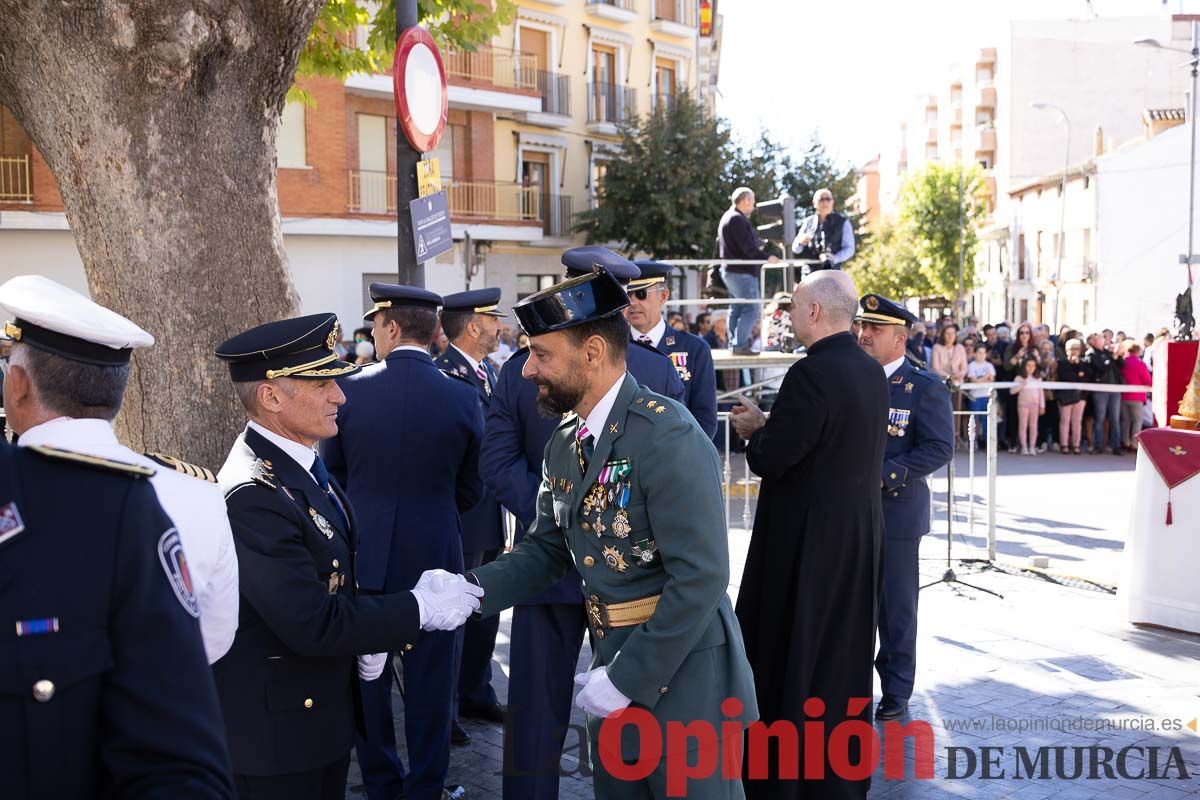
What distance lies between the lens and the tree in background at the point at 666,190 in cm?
3359

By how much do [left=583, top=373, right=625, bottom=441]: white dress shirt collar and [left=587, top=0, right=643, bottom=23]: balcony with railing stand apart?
34020 millimetres

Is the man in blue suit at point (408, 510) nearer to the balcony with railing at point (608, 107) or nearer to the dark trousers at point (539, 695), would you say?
the dark trousers at point (539, 695)

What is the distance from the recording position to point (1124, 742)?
5645 mm

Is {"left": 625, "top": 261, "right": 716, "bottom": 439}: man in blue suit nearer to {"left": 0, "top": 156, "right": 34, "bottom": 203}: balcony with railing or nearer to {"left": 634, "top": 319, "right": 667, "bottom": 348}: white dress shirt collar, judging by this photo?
{"left": 634, "top": 319, "right": 667, "bottom": 348}: white dress shirt collar

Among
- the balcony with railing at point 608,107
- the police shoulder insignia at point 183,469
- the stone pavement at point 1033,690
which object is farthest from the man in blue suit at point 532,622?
the balcony with railing at point 608,107

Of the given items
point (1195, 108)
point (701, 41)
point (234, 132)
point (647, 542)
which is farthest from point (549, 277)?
point (647, 542)

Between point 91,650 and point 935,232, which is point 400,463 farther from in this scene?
point 935,232

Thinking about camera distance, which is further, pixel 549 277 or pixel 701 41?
pixel 701 41

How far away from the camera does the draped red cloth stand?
7785mm

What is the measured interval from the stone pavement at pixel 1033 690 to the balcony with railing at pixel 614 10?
28.1 metres

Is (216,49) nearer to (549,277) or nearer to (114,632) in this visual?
(114,632)

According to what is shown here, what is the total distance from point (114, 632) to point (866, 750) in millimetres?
3646

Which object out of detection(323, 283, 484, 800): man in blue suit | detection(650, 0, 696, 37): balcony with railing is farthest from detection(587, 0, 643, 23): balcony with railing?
detection(323, 283, 484, 800): man in blue suit

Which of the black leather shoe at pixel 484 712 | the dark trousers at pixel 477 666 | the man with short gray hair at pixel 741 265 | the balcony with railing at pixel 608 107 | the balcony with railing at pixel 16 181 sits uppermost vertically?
the balcony with railing at pixel 608 107
